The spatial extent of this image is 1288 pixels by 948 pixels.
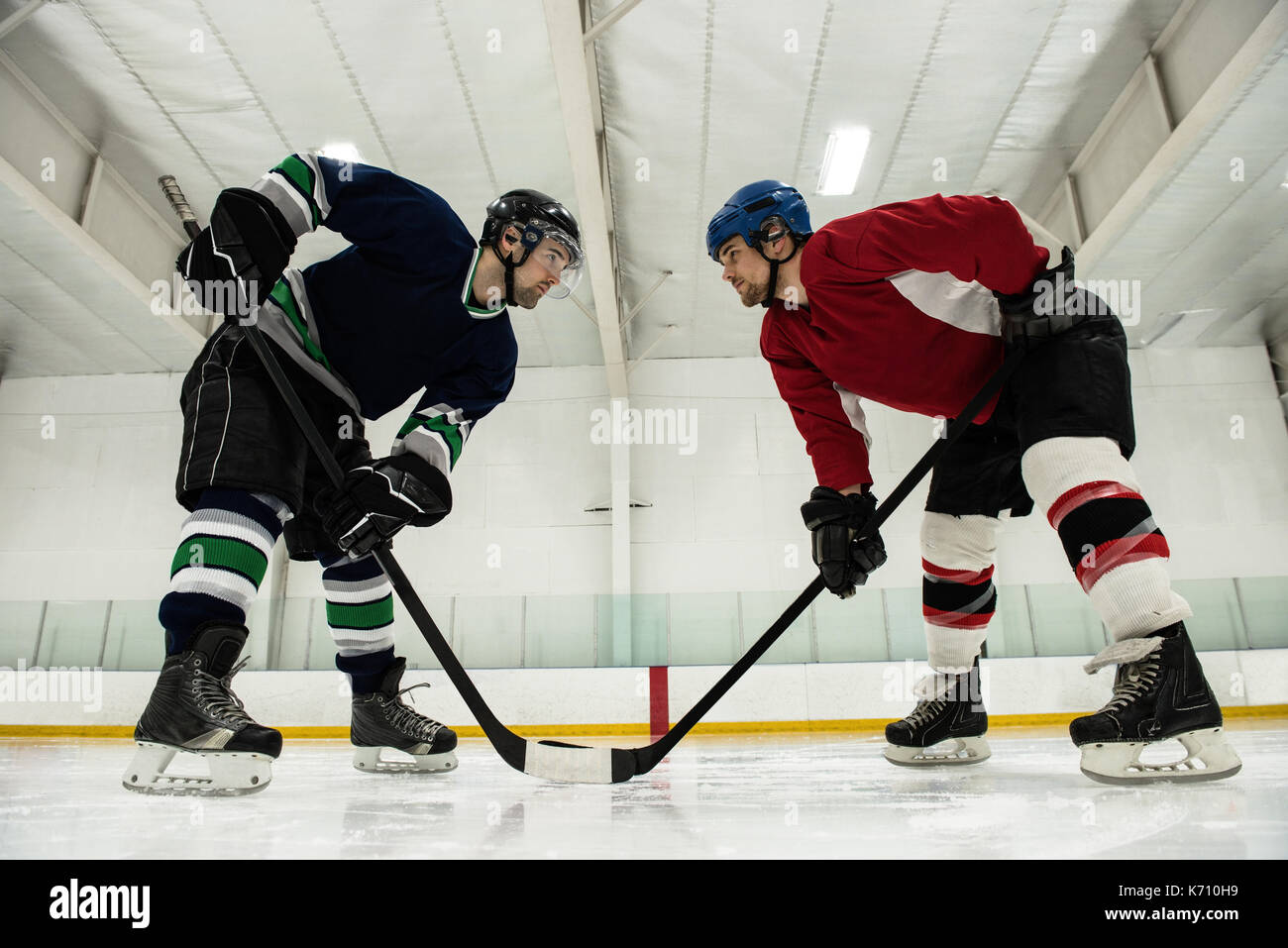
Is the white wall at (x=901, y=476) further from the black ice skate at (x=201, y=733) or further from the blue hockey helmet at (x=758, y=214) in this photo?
the black ice skate at (x=201, y=733)

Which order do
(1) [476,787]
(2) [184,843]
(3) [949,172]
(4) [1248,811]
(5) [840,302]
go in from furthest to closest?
1. (3) [949,172]
2. (5) [840,302]
3. (1) [476,787]
4. (4) [1248,811]
5. (2) [184,843]

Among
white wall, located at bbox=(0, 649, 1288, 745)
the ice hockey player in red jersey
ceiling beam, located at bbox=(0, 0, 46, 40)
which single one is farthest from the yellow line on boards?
ceiling beam, located at bbox=(0, 0, 46, 40)

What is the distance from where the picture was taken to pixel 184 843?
2.72 feet

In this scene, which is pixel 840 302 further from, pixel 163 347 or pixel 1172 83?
pixel 163 347

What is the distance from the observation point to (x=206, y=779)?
1236mm

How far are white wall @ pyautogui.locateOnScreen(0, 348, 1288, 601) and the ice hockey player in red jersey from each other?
19.2ft

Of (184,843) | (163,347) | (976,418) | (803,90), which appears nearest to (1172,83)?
(803,90)

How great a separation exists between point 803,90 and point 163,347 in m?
6.94

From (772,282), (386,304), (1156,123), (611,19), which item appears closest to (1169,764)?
(772,282)

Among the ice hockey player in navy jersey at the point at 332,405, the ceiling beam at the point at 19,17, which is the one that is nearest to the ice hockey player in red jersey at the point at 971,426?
the ice hockey player in navy jersey at the point at 332,405

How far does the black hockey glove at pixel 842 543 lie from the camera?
5.65ft

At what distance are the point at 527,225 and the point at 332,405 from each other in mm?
628

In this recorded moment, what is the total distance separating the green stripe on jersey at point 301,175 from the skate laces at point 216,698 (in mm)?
918

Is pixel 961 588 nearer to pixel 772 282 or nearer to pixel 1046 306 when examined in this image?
pixel 1046 306
